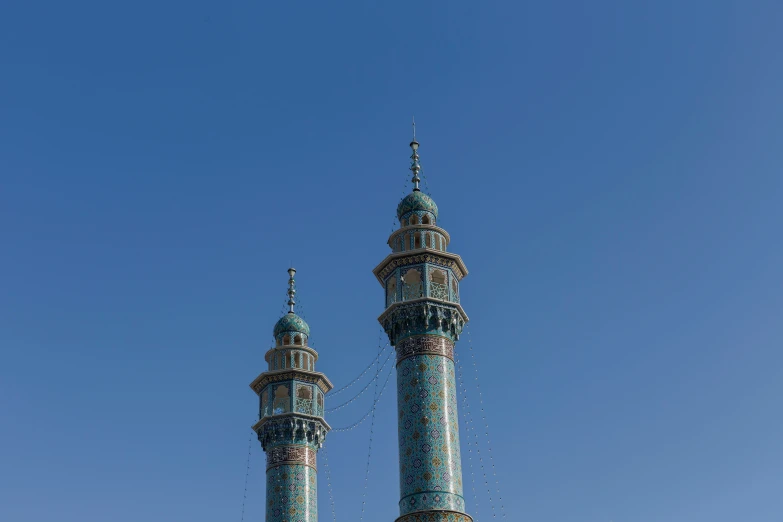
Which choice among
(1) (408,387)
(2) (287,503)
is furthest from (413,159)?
(2) (287,503)

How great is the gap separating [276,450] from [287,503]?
165 centimetres

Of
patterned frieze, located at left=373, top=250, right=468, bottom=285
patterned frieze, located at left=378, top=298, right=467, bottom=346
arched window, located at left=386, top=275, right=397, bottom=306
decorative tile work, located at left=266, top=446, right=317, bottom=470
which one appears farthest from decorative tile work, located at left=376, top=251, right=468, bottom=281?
decorative tile work, located at left=266, top=446, right=317, bottom=470

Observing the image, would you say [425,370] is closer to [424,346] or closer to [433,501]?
[424,346]

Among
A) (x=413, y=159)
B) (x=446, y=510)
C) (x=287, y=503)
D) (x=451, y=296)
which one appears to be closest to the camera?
(x=446, y=510)

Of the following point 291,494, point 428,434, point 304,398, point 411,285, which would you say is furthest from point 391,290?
point 291,494

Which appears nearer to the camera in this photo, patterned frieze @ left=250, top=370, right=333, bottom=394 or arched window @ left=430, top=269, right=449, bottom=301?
arched window @ left=430, top=269, right=449, bottom=301

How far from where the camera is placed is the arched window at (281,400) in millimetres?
29219

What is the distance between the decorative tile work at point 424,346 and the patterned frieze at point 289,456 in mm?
7280

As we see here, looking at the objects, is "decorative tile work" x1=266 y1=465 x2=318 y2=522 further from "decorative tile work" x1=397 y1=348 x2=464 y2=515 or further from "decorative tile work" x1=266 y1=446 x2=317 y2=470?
"decorative tile work" x1=397 y1=348 x2=464 y2=515

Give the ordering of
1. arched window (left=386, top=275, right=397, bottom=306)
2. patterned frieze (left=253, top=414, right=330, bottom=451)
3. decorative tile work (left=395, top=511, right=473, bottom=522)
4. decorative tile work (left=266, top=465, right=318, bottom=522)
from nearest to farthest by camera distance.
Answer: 1. decorative tile work (left=395, top=511, right=473, bottom=522)
2. arched window (left=386, top=275, right=397, bottom=306)
3. decorative tile work (left=266, top=465, right=318, bottom=522)
4. patterned frieze (left=253, top=414, right=330, bottom=451)

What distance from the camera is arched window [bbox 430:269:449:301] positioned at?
75.6ft

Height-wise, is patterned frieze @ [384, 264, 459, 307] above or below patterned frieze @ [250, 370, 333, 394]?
below

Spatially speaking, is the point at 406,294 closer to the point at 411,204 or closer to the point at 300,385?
the point at 411,204

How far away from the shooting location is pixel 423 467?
20641mm
